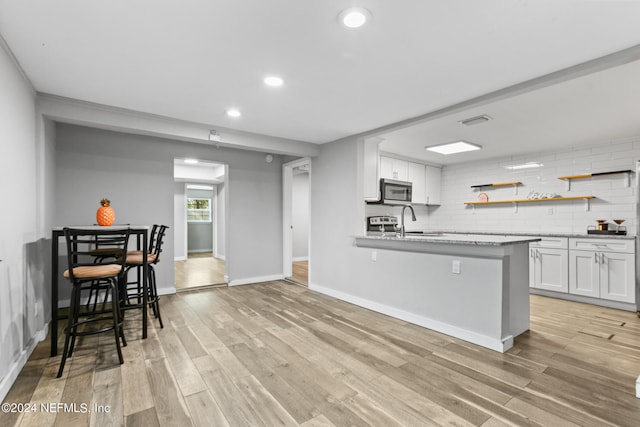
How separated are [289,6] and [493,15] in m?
1.16

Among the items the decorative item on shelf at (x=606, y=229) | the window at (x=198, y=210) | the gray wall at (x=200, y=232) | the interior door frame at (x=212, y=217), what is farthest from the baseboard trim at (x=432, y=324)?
the window at (x=198, y=210)

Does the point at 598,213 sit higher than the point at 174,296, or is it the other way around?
the point at 598,213

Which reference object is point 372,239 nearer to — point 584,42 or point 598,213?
point 584,42

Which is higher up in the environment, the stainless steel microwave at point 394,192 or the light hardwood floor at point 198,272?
the stainless steel microwave at point 394,192

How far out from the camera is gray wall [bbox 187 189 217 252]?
9516 mm

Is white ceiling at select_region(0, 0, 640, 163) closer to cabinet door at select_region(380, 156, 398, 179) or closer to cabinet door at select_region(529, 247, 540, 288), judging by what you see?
cabinet door at select_region(380, 156, 398, 179)

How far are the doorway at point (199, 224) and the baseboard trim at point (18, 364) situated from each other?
2022mm

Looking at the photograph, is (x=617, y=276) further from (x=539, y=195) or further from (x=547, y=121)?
(x=547, y=121)

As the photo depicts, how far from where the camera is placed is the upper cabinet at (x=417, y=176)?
17.4 feet

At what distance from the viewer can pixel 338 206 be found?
177 inches

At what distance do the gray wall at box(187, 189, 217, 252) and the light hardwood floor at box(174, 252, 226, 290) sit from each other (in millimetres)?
689

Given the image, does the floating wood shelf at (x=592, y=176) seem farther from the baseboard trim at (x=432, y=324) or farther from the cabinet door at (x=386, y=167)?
the baseboard trim at (x=432, y=324)

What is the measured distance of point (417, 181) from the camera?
5.88 m

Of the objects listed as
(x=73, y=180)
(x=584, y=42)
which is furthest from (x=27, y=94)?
(x=584, y=42)
